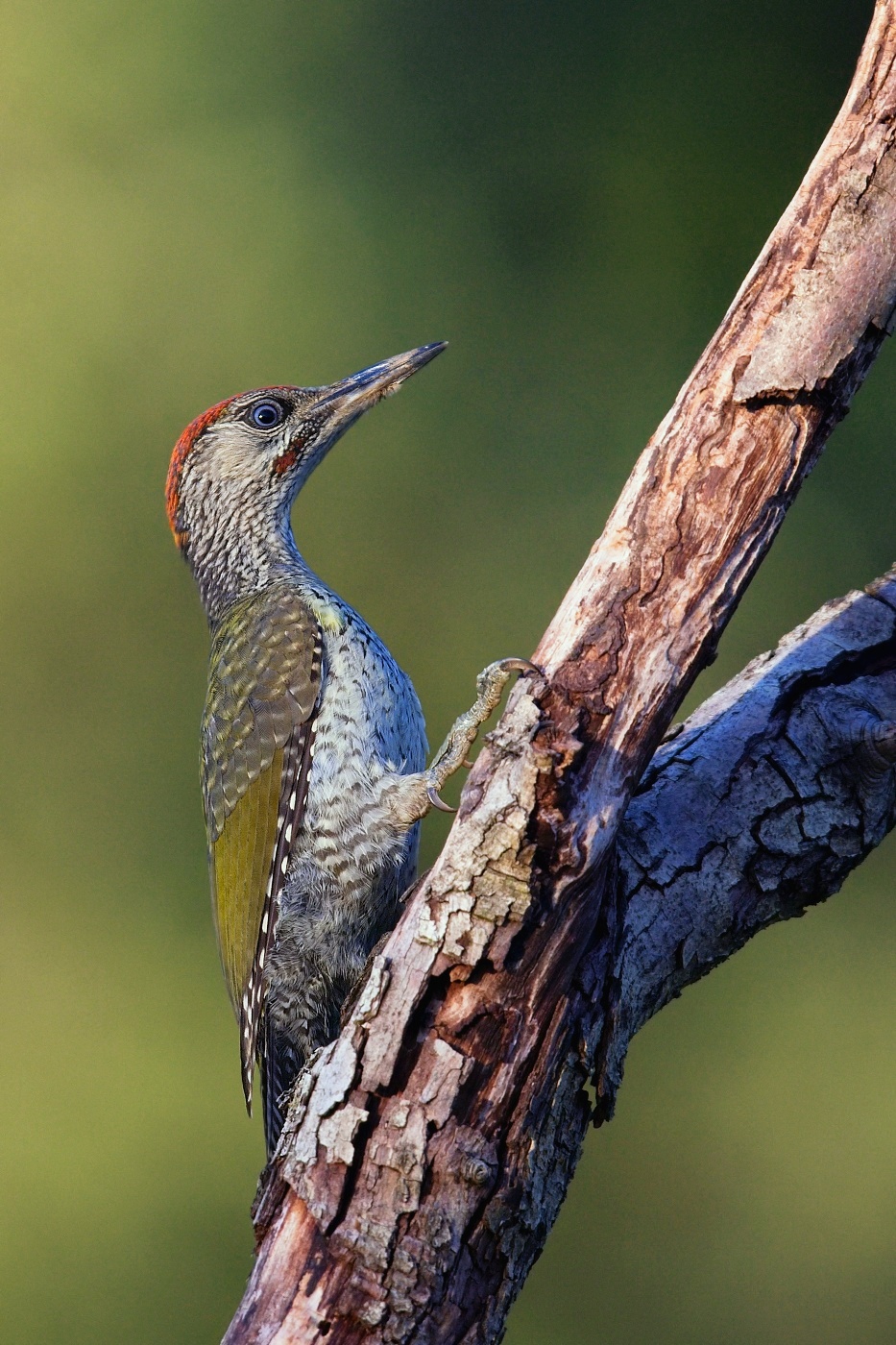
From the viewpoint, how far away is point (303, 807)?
308 centimetres

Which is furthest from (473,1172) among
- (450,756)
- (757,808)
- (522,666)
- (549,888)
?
(450,756)

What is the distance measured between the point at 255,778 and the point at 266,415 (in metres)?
1.19

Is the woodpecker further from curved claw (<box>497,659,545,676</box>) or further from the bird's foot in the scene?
curved claw (<box>497,659,545,676</box>)

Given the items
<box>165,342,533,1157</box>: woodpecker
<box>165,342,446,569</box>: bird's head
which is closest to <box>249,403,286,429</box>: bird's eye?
<box>165,342,446,569</box>: bird's head

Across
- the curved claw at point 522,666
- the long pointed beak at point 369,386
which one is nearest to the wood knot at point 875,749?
the curved claw at point 522,666

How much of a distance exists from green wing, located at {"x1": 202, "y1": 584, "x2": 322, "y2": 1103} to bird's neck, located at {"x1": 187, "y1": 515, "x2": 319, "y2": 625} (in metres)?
0.30

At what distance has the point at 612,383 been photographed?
7.08m

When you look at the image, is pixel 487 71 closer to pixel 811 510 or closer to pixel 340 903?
pixel 811 510

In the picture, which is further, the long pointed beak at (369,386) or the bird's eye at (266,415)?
the bird's eye at (266,415)

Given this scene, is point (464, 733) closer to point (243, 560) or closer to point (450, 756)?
point (450, 756)

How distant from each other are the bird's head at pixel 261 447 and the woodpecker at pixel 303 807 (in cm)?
44

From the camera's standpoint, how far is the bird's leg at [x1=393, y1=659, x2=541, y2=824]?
2.57 meters

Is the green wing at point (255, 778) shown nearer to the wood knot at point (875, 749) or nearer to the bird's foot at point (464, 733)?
the bird's foot at point (464, 733)

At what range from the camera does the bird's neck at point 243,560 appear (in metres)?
3.70
